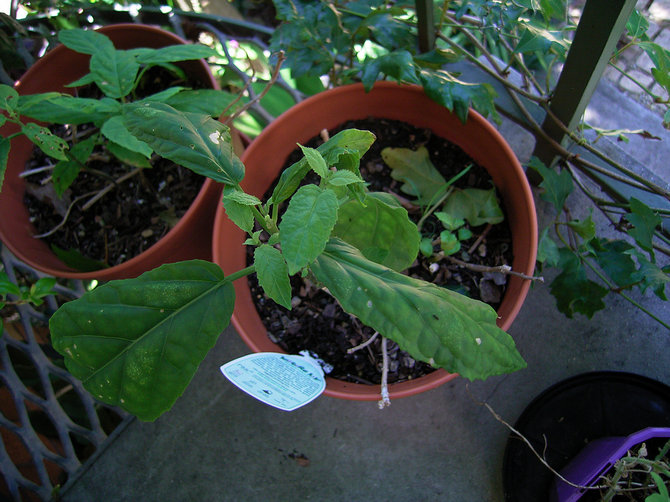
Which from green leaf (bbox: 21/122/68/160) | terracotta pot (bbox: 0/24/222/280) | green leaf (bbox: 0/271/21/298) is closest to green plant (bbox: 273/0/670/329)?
terracotta pot (bbox: 0/24/222/280)

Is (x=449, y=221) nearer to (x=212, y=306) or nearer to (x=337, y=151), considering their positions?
(x=337, y=151)

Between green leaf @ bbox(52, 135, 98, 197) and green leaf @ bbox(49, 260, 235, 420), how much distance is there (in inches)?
15.6

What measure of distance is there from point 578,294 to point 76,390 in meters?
1.21

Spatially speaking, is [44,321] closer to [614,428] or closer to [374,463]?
[374,463]

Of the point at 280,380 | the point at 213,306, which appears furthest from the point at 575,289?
the point at 213,306

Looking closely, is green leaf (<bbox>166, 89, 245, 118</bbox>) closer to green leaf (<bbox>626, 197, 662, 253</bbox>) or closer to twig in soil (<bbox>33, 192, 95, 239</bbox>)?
twig in soil (<bbox>33, 192, 95, 239</bbox>)

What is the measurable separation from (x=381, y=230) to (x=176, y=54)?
53cm

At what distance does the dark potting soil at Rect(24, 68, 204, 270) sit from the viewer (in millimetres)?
1134

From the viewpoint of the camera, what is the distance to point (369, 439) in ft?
3.87

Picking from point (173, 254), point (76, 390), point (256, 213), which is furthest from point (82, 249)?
point (256, 213)

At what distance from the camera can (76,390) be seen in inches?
47.6

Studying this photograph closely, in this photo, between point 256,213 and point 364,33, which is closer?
point 256,213

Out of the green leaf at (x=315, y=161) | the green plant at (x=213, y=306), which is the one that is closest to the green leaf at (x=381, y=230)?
the green plant at (x=213, y=306)

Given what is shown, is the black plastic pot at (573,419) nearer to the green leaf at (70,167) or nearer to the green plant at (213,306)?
the green plant at (213,306)
